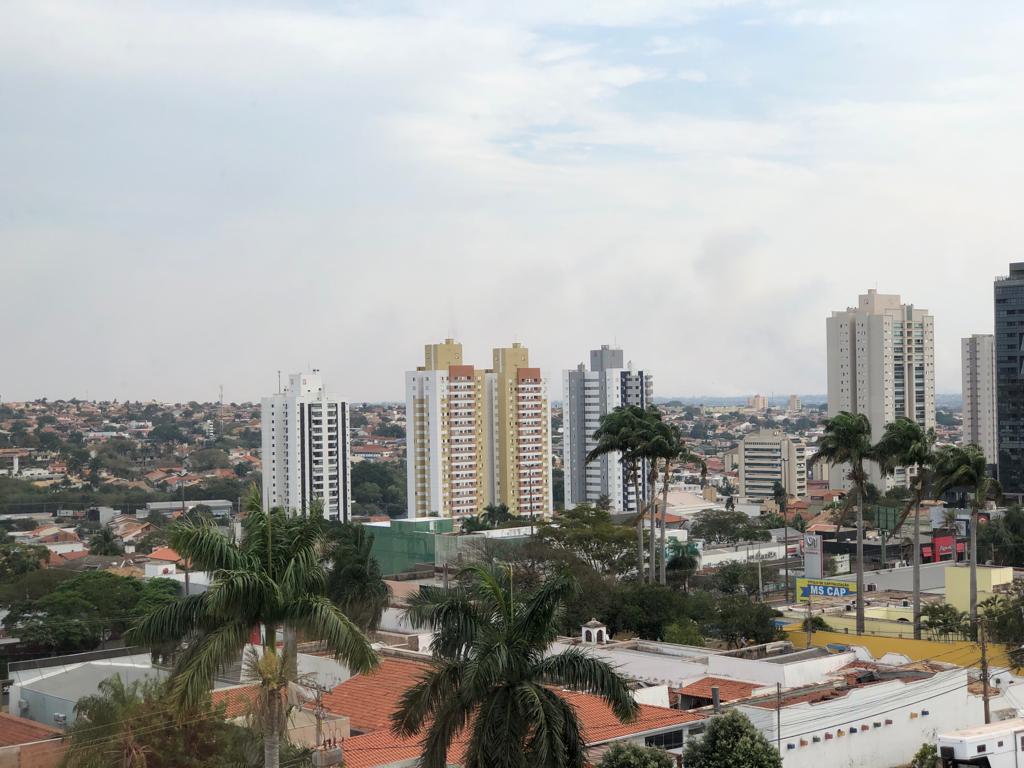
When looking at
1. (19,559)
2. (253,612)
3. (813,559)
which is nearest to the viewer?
(253,612)

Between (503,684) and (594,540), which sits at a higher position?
(503,684)

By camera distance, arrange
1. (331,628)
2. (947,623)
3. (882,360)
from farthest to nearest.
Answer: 1. (882,360)
2. (947,623)
3. (331,628)

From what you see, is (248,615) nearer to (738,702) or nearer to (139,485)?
(738,702)

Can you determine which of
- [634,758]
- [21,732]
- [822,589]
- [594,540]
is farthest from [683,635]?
[21,732]

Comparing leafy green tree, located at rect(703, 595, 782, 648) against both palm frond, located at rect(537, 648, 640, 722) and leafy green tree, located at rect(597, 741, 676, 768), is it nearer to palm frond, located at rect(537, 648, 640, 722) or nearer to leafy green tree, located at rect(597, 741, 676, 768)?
leafy green tree, located at rect(597, 741, 676, 768)

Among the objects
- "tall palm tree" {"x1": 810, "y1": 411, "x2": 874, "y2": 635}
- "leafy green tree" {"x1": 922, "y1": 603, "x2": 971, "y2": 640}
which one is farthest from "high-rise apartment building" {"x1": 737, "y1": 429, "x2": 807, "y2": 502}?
"leafy green tree" {"x1": 922, "y1": 603, "x2": 971, "y2": 640}

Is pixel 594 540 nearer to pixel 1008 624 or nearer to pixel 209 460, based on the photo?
pixel 1008 624

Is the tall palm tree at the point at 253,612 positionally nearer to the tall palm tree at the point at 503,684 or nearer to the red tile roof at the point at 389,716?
the tall palm tree at the point at 503,684
